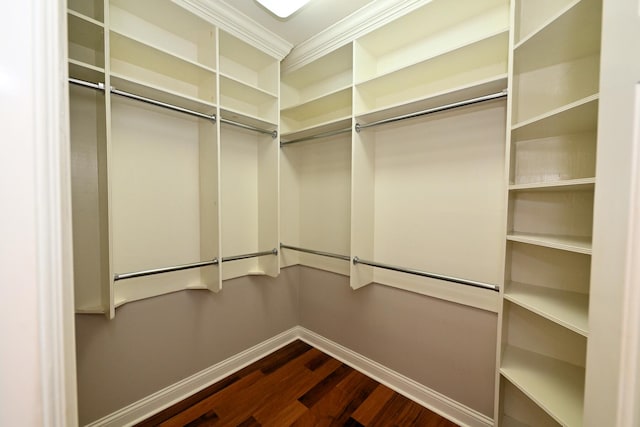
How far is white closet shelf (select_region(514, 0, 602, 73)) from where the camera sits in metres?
0.96

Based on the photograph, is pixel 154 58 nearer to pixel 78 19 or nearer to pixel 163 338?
pixel 78 19

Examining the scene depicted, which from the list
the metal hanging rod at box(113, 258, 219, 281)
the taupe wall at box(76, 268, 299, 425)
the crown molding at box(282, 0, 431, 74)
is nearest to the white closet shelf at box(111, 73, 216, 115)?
the crown molding at box(282, 0, 431, 74)

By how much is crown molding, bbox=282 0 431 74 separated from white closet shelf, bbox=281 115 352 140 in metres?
0.56

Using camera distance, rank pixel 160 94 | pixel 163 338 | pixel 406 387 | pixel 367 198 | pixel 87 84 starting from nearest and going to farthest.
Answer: pixel 87 84, pixel 160 94, pixel 163 338, pixel 406 387, pixel 367 198

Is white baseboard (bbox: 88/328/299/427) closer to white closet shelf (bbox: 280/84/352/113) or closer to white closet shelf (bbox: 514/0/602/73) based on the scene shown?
white closet shelf (bbox: 280/84/352/113)

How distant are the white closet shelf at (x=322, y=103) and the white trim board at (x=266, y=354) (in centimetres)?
218

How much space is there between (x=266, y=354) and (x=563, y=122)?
2.64 meters

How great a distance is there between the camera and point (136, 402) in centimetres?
161

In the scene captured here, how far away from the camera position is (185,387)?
180 centimetres

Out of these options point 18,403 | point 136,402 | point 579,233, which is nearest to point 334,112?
point 579,233

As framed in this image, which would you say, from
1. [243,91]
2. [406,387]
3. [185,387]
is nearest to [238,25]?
[243,91]

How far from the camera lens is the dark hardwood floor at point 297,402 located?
5.29 feet

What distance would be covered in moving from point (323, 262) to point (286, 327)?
Answer: 79cm

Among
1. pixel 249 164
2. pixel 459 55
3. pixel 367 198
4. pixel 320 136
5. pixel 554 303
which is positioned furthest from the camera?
pixel 249 164
